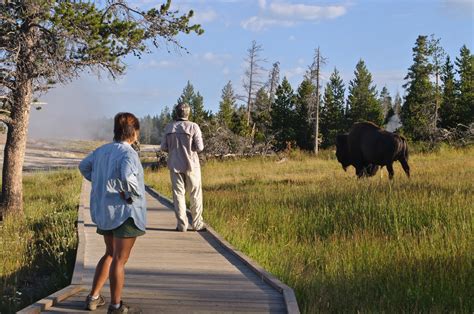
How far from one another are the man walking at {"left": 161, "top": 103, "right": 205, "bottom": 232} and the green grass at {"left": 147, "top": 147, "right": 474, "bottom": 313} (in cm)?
89

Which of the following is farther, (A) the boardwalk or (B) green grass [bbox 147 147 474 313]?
(B) green grass [bbox 147 147 474 313]

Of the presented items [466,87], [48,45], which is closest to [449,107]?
[466,87]

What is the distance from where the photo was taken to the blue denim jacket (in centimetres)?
493

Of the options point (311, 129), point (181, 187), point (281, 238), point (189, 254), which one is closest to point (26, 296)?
point (189, 254)

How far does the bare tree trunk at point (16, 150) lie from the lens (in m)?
15.3

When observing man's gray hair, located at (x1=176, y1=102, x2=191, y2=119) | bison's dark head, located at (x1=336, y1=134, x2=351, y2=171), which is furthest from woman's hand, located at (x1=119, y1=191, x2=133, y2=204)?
bison's dark head, located at (x1=336, y1=134, x2=351, y2=171)

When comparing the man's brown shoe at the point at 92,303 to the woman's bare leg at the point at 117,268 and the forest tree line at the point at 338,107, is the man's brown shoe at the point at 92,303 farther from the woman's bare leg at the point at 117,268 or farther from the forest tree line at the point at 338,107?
the forest tree line at the point at 338,107

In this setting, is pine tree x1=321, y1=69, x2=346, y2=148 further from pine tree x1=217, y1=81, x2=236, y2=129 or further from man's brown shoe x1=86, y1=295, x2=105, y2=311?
man's brown shoe x1=86, y1=295, x2=105, y2=311

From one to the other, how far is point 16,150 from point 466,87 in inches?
2061

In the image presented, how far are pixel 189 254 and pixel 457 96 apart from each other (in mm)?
58837

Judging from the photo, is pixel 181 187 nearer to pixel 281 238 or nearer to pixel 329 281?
pixel 281 238

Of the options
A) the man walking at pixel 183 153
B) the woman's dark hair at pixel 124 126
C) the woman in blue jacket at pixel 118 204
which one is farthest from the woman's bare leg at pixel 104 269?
the man walking at pixel 183 153

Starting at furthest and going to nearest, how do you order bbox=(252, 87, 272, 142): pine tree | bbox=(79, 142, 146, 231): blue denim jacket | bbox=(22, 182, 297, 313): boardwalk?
bbox=(252, 87, 272, 142): pine tree, bbox=(22, 182, 297, 313): boardwalk, bbox=(79, 142, 146, 231): blue denim jacket

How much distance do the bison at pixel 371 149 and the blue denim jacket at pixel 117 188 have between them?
13.4 meters
